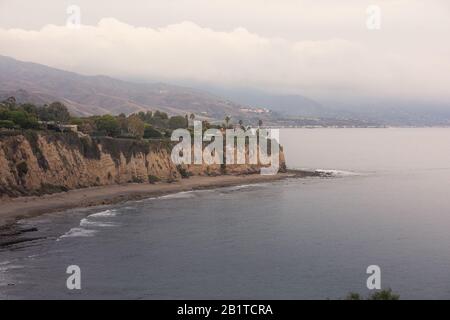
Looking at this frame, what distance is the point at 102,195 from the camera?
77.8m

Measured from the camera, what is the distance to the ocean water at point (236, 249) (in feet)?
126

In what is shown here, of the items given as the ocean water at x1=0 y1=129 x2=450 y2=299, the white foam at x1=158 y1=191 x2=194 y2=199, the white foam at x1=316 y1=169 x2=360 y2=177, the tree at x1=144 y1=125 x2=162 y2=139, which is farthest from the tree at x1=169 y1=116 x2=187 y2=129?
the ocean water at x1=0 y1=129 x2=450 y2=299

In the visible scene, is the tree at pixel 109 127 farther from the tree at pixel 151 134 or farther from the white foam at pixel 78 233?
the white foam at pixel 78 233

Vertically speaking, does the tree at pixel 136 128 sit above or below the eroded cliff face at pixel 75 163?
above

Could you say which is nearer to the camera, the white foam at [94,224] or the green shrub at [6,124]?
the white foam at [94,224]

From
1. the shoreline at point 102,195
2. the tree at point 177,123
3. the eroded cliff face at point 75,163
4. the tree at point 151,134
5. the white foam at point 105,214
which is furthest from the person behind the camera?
the tree at point 177,123

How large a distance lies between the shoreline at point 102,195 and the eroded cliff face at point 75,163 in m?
1.63

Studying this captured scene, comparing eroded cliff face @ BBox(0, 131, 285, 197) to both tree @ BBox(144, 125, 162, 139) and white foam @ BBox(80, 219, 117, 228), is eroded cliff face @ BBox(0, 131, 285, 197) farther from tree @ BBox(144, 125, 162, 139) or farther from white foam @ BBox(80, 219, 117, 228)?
white foam @ BBox(80, 219, 117, 228)

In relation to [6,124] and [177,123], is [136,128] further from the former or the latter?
[6,124]

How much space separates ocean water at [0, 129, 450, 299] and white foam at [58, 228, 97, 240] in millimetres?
173

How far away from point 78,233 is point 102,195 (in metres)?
24.4

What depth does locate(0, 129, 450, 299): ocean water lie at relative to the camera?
3841cm

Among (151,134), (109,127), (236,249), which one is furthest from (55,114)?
(236,249)

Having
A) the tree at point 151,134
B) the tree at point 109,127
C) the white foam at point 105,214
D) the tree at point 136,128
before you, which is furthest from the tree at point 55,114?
the white foam at point 105,214
